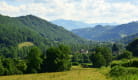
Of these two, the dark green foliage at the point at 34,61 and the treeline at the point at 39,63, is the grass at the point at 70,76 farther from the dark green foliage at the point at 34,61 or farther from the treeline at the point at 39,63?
the treeline at the point at 39,63

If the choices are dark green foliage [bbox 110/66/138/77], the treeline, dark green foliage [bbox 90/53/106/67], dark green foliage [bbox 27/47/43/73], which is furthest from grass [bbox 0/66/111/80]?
dark green foliage [bbox 90/53/106/67]

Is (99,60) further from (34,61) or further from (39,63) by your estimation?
(34,61)

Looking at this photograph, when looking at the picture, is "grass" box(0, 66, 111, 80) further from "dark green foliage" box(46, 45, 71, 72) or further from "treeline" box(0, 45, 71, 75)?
"dark green foliage" box(46, 45, 71, 72)

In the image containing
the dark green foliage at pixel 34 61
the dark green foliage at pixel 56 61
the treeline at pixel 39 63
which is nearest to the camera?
the dark green foliage at pixel 34 61

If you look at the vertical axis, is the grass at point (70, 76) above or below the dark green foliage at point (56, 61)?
below

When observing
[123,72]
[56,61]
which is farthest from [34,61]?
[123,72]

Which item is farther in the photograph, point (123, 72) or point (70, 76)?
point (70, 76)

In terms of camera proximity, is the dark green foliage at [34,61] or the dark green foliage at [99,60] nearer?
the dark green foliage at [34,61]

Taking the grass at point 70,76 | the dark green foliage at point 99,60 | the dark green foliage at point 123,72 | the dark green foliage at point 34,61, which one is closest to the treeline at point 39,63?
the dark green foliage at point 34,61

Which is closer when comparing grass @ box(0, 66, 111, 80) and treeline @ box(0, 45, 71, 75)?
grass @ box(0, 66, 111, 80)

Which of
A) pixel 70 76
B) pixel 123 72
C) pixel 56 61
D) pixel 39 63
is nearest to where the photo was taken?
pixel 123 72

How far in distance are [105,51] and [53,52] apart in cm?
3457

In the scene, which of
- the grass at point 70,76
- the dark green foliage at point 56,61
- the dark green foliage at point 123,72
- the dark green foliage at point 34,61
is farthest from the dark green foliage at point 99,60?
the dark green foliage at point 123,72

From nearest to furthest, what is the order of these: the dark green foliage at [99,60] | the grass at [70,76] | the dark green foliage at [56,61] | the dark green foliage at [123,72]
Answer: the dark green foliage at [123,72]
the grass at [70,76]
the dark green foliage at [56,61]
the dark green foliage at [99,60]
